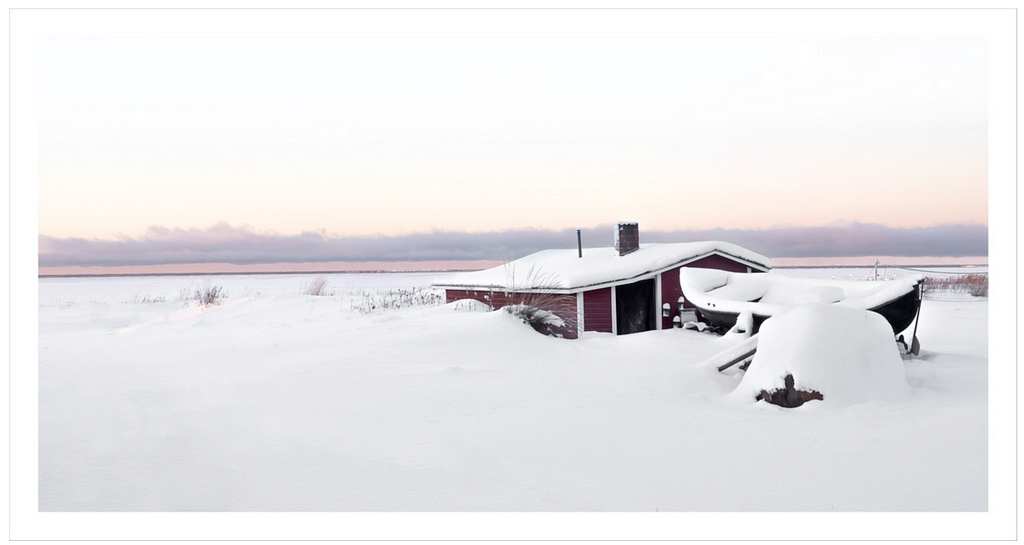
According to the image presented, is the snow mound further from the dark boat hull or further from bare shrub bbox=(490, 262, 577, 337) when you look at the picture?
the dark boat hull

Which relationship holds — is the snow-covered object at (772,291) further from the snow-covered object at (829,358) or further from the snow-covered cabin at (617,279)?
the snow-covered object at (829,358)

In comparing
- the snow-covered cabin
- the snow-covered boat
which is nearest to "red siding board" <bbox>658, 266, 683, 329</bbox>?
the snow-covered cabin

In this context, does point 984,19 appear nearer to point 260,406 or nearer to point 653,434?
point 653,434

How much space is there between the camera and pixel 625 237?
1872cm

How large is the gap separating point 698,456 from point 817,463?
30.0 inches

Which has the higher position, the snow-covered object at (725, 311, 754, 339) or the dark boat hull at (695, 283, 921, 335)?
the dark boat hull at (695, 283, 921, 335)

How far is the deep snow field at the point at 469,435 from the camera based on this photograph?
3.74 metres

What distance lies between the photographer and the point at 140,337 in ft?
34.3

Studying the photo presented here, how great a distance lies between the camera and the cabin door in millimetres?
17688

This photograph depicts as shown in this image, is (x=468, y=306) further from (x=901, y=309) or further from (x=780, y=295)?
(x=901, y=309)

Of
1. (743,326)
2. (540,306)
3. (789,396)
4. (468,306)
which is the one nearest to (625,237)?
(468,306)

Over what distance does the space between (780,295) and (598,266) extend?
5418 mm

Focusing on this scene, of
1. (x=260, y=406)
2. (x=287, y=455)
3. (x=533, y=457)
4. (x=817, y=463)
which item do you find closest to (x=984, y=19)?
(x=817, y=463)

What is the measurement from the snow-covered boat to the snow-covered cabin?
2.66m
